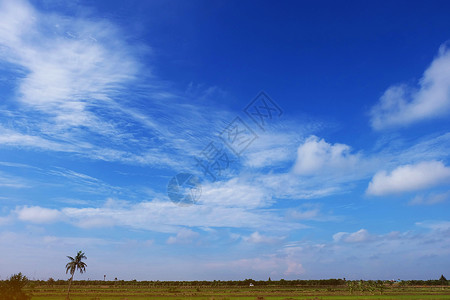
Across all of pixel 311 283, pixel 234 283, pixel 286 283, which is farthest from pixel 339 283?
pixel 234 283

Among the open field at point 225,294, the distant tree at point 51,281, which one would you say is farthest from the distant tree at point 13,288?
Result: the distant tree at point 51,281

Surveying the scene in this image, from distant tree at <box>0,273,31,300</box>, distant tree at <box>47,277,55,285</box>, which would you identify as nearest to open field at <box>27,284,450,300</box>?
distant tree at <box>0,273,31,300</box>

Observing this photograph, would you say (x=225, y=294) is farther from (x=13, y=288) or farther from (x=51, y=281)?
(x=51, y=281)

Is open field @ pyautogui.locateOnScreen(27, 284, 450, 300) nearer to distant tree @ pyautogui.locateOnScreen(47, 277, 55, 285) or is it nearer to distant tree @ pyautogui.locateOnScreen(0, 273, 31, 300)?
distant tree @ pyautogui.locateOnScreen(0, 273, 31, 300)

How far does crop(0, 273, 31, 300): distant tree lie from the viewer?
29.5 metres

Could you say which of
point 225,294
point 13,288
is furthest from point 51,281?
point 13,288

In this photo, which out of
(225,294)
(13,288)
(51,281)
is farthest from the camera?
(51,281)

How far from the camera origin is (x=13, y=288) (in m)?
30.2

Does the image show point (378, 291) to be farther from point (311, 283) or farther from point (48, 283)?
point (48, 283)

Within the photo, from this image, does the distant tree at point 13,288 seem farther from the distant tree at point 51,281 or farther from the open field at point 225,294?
the distant tree at point 51,281

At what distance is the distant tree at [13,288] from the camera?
29527 mm

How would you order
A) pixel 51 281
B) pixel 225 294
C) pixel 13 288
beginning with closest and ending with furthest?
pixel 13 288
pixel 225 294
pixel 51 281

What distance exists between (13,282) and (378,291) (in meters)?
92.1

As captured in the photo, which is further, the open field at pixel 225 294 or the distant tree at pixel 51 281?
the distant tree at pixel 51 281
